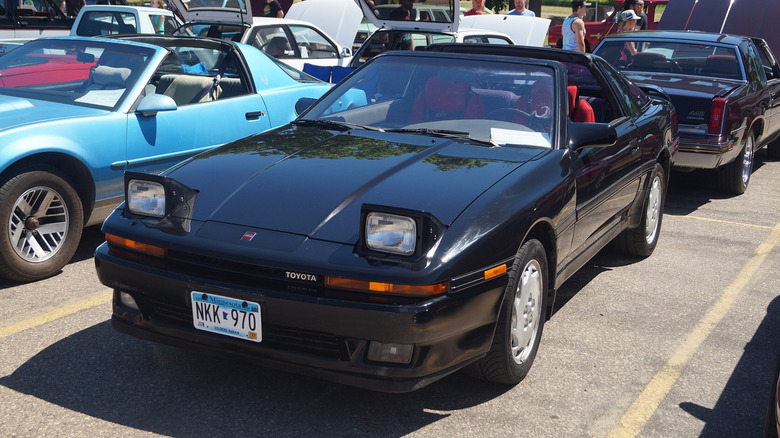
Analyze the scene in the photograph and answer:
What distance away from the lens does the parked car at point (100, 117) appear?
4.81 m

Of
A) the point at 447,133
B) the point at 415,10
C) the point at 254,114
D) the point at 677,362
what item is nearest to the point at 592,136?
the point at 447,133

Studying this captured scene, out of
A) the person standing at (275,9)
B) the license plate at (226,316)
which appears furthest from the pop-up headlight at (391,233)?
the person standing at (275,9)

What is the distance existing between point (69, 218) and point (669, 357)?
11.6 ft

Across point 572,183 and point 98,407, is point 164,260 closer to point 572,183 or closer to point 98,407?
point 98,407

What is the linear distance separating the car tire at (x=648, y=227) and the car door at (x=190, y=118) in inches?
111

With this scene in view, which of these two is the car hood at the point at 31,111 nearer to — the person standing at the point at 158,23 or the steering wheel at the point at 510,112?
the steering wheel at the point at 510,112

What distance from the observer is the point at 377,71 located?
472 centimetres

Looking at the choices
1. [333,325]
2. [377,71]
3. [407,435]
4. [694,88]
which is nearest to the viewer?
[333,325]

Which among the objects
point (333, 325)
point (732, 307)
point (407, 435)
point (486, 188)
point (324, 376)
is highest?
point (486, 188)

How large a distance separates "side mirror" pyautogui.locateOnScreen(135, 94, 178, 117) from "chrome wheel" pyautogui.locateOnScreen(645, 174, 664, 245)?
3287 mm

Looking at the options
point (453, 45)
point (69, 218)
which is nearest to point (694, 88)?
point (453, 45)

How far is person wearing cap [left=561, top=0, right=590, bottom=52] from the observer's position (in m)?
11.7

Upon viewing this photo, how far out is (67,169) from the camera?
16.8 ft

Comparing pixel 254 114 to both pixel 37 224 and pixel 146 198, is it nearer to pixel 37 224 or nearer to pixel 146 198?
pixel 37 224
